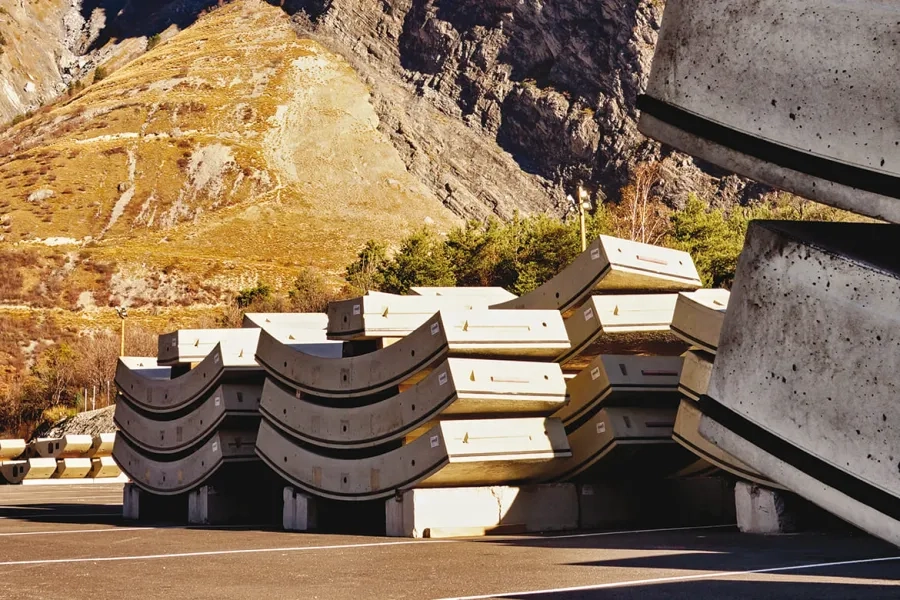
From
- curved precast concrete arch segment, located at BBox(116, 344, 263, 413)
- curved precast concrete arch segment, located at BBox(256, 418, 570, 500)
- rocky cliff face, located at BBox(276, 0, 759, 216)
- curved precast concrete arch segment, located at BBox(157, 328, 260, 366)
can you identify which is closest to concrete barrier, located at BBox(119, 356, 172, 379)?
curved precast concrete arch segment, located at BBox(116, 344, 263, 413)

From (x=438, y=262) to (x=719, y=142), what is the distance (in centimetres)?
5799

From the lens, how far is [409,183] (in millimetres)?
117188

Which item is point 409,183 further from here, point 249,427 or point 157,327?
point 249,427

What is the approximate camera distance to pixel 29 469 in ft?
113

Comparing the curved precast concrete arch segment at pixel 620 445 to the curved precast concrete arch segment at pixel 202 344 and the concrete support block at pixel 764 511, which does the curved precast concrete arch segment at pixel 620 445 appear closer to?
the concrete support block at pixel 764 511

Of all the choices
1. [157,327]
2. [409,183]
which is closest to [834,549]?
[157,327]

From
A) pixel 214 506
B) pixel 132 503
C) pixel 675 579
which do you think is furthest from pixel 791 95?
pixel 132 503

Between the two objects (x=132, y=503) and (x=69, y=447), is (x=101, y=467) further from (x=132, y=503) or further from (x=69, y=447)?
(x=132, y=503)

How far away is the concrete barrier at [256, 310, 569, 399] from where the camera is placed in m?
11.1

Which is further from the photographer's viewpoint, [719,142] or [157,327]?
[157,327]

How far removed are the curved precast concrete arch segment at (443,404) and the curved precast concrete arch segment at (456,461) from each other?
190mm

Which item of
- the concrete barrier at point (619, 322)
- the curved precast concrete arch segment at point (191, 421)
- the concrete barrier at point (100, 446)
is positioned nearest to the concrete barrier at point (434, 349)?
the concrete barrier at point (619, 322)

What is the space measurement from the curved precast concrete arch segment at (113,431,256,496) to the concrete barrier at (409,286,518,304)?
2.89 metres

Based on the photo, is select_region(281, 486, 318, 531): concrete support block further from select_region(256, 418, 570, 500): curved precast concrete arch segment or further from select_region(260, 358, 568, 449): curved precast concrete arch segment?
select_region(260, 358, 568, 449): curved precast concrete arch segment
